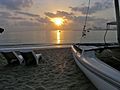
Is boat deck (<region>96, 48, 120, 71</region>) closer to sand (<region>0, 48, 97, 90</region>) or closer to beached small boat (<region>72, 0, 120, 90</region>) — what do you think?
beached small boat (<region>72, 0, 120, 90</region>)

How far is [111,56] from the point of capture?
9.38m

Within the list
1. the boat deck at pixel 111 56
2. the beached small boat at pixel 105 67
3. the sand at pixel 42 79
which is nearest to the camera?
the beached small boat at pixel 105 67

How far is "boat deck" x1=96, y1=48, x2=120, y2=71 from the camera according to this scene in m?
8.01

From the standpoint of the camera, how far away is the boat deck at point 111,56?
801cm

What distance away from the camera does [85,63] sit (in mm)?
9438

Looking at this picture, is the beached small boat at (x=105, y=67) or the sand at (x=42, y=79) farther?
the sand at (x=42, y=79)

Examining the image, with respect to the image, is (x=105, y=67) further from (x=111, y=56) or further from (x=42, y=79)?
(x=42, y=79)

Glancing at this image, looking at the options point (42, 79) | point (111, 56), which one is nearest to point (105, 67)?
point (111, 56)

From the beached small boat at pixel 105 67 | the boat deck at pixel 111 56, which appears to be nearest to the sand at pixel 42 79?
the beached small boat at pixel 105 67

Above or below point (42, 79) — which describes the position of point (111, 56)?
above

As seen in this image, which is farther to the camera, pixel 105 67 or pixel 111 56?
pixel 111 56

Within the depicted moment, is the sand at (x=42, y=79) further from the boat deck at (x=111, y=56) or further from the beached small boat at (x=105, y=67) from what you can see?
the boat deck at (x=111, y=56)

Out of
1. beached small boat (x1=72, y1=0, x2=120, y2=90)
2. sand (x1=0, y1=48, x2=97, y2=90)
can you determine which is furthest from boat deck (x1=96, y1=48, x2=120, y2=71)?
sand (x1=0, y1=48, x2=97, y2=90)

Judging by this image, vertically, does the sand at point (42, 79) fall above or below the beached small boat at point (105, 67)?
below
